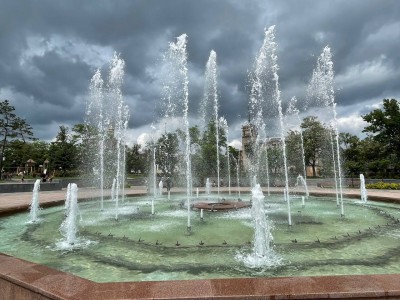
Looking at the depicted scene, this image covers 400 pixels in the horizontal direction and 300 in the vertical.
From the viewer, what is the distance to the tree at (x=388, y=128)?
1252 inches

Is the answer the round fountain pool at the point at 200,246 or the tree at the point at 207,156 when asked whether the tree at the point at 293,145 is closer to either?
the tree at the point at 207,156

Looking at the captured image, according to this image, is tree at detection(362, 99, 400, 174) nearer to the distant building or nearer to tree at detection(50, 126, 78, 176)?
the distant building

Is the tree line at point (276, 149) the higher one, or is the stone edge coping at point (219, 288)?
the tree line at point (276, 149)

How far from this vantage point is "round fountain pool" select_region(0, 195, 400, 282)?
16.5 feet

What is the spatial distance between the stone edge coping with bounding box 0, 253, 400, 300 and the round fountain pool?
1.38 metres

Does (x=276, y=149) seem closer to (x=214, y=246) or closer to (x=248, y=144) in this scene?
(x=248, y=144)

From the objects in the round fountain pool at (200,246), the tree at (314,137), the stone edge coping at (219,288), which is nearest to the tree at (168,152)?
the tree at (314,137)

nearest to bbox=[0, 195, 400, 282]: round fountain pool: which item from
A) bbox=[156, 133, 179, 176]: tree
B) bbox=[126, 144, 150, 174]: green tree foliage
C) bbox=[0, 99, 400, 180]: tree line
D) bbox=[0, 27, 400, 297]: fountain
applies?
bbox=[0, 27, 400, 297]: fountain

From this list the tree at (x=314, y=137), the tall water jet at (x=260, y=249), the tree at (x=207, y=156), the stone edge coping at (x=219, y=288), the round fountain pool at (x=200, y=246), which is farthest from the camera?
the tree at (x=314, y=137)

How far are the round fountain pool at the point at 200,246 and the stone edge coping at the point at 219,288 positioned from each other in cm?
138

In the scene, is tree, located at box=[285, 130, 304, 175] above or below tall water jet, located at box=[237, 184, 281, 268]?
above

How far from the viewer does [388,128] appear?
32.1m

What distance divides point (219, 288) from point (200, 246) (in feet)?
10.5

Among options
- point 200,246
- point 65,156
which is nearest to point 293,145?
point 65,156
